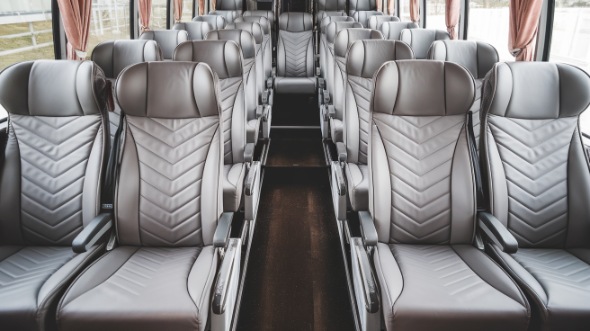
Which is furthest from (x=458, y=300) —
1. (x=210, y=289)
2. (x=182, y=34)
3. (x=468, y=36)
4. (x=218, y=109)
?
(x=468, y=36)

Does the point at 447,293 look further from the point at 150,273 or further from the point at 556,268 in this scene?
the point at 150,273

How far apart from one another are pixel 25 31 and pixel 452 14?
4.42 meters

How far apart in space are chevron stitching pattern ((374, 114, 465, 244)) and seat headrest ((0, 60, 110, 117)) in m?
1.43

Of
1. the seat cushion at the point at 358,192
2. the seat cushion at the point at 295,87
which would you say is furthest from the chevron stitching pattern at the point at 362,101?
the seat cushion at the point at 295,87

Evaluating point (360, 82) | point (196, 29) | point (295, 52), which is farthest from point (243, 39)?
point (295, 52)

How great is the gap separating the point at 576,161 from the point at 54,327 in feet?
7.88

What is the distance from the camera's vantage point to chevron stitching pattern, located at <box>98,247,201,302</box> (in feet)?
5.25

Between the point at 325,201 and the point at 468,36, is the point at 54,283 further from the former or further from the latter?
the point at 468,36

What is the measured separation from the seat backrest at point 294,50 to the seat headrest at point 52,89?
12.9ft

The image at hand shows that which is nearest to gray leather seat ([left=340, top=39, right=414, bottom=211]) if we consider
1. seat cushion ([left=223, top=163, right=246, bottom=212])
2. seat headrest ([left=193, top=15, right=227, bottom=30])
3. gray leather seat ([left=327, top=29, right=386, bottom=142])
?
gray leather seat ([left=327, top=29, right=386, bottom=142])

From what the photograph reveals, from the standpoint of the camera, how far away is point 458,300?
1.55m

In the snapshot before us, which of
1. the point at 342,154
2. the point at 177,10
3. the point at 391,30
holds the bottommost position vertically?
the point at 342,154

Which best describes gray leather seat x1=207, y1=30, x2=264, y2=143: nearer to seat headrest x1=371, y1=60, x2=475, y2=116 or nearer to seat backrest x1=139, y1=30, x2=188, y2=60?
seat backrest x1=139, y1=30, x2=188, y2=60

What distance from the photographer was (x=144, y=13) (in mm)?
5262
